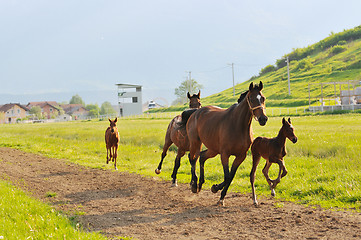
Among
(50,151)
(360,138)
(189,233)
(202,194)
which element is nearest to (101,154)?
(50,151)

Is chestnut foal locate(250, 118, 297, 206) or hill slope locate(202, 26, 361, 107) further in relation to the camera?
hill slope locate(202, 26, 361, 107)

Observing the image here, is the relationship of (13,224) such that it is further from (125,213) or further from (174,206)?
(174,206)

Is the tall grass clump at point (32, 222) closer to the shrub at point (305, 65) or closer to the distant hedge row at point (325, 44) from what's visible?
the shrub at point (305, 65)

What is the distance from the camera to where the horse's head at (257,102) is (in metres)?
7.69

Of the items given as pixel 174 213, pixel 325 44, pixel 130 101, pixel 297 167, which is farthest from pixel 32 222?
pixel 325 44

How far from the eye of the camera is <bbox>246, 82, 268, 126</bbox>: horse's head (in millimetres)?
7687

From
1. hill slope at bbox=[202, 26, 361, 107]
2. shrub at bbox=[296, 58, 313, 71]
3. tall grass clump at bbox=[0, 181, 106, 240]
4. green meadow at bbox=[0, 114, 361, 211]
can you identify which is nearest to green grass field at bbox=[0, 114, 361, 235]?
green meadow at bbox=[0, 114, 361, 211]

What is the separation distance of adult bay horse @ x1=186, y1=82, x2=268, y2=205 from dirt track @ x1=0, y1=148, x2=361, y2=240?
2.63 feet

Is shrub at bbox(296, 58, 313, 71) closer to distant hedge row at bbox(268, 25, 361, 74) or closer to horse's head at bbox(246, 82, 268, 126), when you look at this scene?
distant hedge row at bbox(268, 25, 361, 74)

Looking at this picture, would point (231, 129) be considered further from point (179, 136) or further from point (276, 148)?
point (179, 136)

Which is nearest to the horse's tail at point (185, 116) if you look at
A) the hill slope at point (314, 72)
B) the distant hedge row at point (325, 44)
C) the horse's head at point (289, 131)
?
the horse's head at point (289, 131)

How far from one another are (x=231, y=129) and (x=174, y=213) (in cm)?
238

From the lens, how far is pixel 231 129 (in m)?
8.61

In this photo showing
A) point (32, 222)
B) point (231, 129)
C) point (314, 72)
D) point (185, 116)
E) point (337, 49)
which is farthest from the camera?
point (337, 49)
